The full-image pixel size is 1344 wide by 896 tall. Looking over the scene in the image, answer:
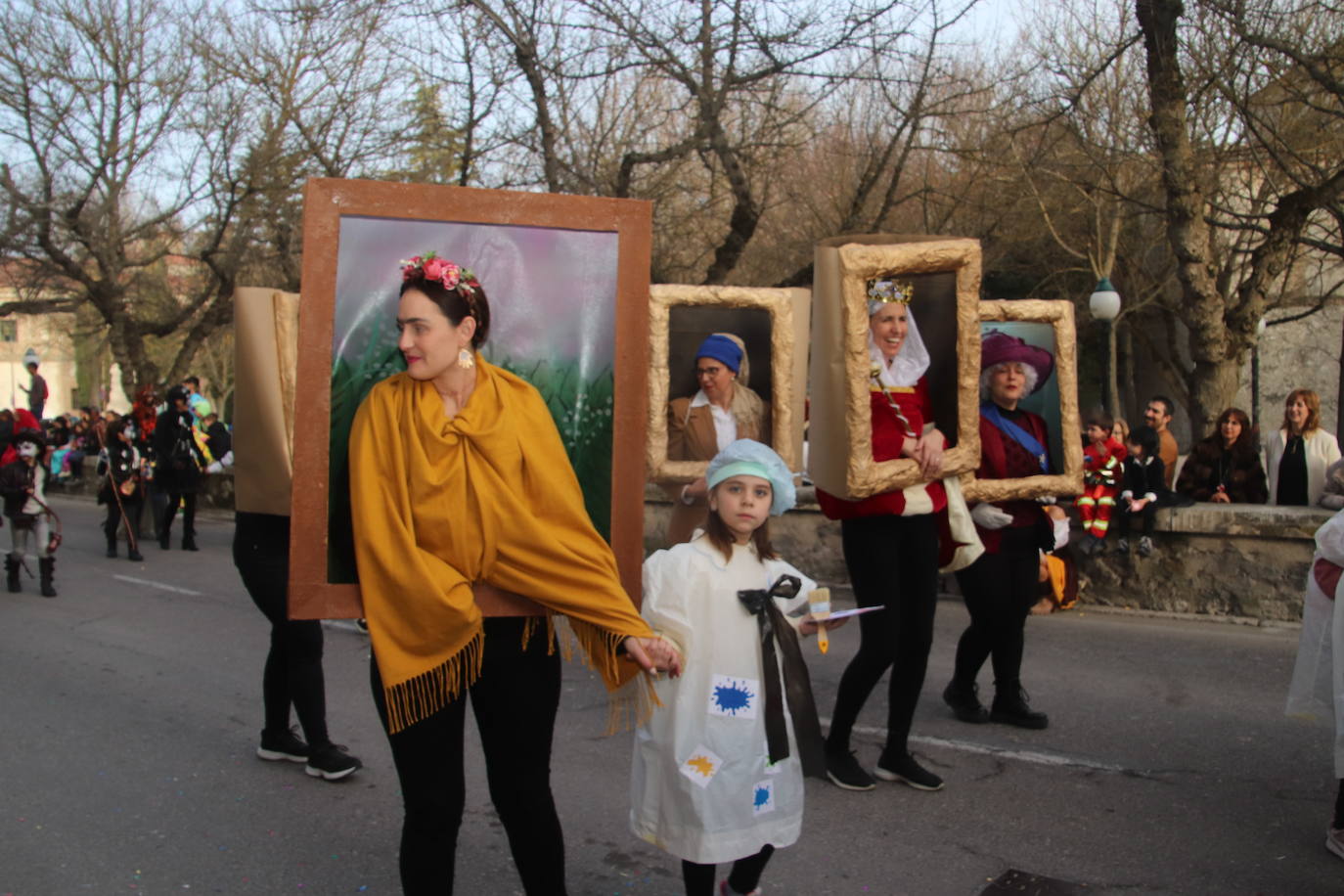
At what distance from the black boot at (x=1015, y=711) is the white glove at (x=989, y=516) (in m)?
0.90

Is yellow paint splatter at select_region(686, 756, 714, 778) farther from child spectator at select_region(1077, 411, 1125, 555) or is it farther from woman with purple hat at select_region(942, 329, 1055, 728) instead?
child spectator at select_region(1077, 411, 1125, 555)

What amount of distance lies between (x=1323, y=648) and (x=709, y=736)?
2.36 metres

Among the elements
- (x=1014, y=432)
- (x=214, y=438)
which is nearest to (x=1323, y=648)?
(x=1014, y=432)

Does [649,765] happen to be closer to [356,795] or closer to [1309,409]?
[356,795]

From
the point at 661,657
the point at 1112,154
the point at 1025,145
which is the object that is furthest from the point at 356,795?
the point at 1025,145

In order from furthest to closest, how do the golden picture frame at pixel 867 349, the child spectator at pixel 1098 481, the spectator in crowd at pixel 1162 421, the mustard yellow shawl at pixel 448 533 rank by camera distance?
1. the spectator in crowd at pixel 1162 421
2. the child spectator at pixel 1098 481
3. the golden picture frame at pixel 867 349
4. the mustard yellow shawl at pixel 448 533

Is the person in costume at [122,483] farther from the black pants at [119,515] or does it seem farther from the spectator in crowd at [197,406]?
the spectator in crowd at [197,406]

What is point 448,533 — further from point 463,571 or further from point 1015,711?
point 1015,711

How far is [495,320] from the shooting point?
308 centimetres

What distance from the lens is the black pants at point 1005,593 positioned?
5.58 m

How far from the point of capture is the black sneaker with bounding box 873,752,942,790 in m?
4.93

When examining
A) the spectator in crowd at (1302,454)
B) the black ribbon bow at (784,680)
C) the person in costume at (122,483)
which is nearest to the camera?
the black ribbon bow at (784,680)

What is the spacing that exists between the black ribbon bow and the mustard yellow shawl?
62 cm

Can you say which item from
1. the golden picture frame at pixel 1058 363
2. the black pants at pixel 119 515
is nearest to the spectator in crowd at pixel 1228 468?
the golden picture frame at pixel 1058 363
